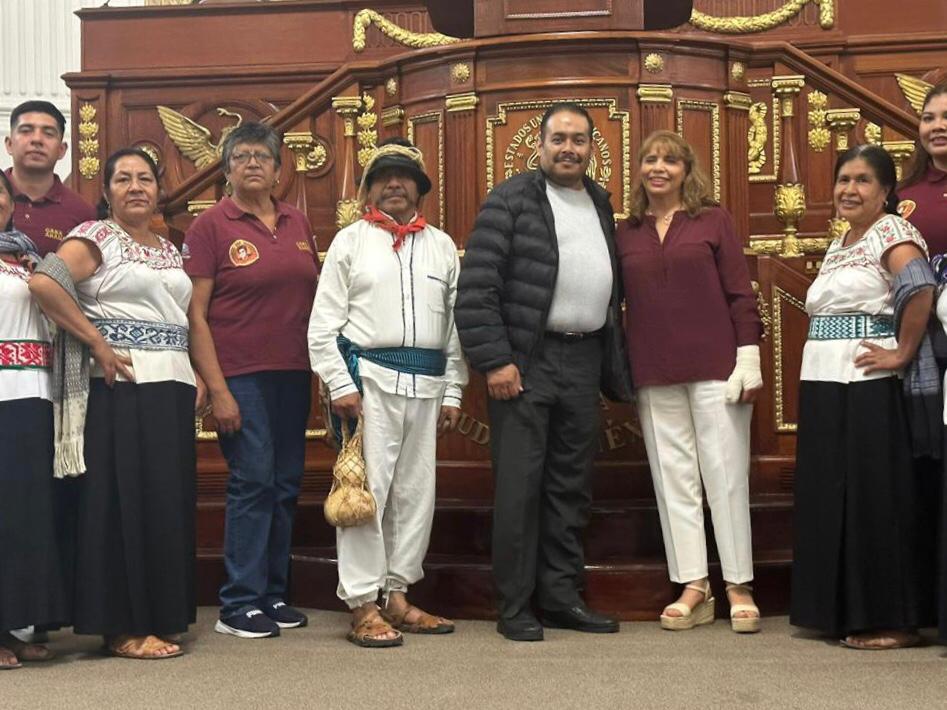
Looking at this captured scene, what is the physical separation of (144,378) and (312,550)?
51.2 inches

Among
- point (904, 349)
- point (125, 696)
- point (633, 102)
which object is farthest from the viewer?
point (633, 102)

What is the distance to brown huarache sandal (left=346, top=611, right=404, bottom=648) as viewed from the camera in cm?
470

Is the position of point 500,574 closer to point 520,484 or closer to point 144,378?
point 520,484

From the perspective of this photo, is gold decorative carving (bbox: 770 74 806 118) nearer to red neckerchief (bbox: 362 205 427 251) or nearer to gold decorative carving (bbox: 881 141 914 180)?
gold decorative carving (bbox: 881 141 914 180)

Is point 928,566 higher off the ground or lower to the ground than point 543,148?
lower

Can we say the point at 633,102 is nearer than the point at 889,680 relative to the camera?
No

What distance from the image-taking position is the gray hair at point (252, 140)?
5.16 metres

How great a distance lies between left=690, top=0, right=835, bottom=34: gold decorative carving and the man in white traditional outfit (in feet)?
13.5

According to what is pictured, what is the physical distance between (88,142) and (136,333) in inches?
171

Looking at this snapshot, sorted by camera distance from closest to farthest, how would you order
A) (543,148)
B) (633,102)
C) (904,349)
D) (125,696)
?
(125,696) < (904,349) < (543,148) < (633,102)

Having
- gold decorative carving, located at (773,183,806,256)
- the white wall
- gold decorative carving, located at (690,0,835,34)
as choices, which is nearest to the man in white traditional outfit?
gold decorative carving, located at (773,183,806,256)

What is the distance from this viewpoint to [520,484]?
193 inches

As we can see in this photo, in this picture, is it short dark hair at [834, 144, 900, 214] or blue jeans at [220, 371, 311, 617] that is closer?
short dark hair at [834, 144, 900, 214]

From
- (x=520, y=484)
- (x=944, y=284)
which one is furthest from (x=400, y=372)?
(x=944, y=284)
